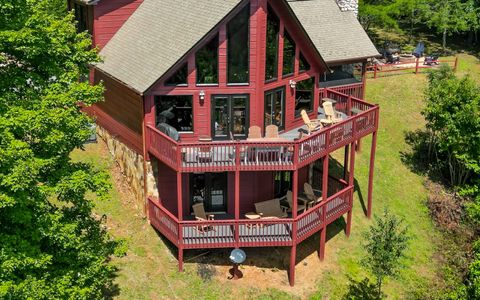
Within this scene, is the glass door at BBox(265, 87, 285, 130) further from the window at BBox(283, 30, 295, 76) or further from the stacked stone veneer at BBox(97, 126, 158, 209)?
the stacked stone veneer at BBox(97, 126, 158, 209)

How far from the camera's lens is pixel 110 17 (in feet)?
88.0

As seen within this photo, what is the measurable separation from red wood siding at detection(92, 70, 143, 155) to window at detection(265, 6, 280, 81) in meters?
5.34

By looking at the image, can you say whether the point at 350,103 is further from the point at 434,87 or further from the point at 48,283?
the point at 48,283

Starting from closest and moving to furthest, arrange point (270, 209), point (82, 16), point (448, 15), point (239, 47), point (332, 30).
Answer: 1. point (239, 47)
2. point (270, 209)
3. point (82, 16)
4. point (332, 30)
5. point (448, 15)

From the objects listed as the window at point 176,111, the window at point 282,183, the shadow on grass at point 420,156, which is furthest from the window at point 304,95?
the shadow on grass at point 420,156

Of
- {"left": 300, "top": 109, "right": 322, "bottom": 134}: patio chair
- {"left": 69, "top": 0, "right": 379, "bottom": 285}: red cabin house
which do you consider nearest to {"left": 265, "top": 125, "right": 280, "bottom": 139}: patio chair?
{"left": 69, "top": 0, "right": 379, "bottom": 285}: red cabin house

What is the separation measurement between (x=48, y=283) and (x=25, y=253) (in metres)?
1.46

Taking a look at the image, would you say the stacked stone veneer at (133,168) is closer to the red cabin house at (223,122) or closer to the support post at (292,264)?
the red cabin house at (223,122)

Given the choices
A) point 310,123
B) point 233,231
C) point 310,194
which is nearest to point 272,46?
point 310,123

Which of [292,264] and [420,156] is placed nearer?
[292,264]

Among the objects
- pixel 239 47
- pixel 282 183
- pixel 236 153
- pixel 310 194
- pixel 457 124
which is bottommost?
pixel 310 194

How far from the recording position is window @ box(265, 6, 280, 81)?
73.0ft

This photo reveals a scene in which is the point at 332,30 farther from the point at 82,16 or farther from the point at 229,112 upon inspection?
the point at 82,16

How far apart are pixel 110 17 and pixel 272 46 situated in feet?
29.1
